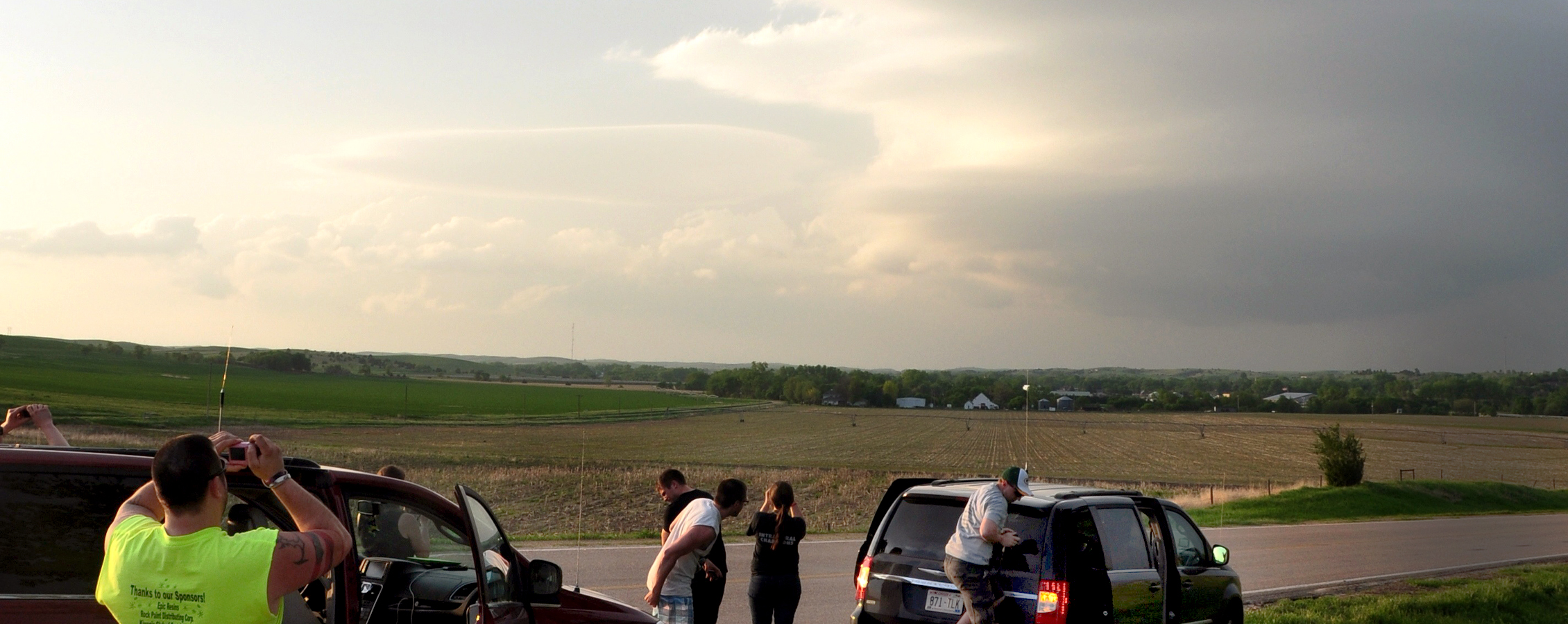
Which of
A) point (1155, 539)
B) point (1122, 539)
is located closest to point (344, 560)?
point (1122, 539)

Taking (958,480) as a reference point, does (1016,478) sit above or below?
above

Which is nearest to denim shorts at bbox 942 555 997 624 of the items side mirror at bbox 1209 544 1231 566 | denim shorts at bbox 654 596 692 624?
denim shorts at bbox 654 596 692 624

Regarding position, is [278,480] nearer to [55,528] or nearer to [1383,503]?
[55,528]

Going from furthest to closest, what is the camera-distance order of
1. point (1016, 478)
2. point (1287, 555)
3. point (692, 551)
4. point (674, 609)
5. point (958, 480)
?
point (1287, 555) → point (958, 480) → point (1016, 478) → point (674, 609) → point (692, 551)

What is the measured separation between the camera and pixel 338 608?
427cm

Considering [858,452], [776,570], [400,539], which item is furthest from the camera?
[858,452]

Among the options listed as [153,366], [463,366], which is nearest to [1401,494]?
[153,366]

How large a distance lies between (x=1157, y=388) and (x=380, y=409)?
361ft

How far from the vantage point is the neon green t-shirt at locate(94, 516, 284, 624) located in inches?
128

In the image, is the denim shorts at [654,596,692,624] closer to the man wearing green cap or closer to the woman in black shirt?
the woman in black shirt

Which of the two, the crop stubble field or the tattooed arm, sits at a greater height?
the tattooed arm

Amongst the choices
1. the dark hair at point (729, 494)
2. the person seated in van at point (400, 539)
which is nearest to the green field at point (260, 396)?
the dark hair at point (729, 494)

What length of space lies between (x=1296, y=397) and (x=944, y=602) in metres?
157

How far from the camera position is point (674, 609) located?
728cm
